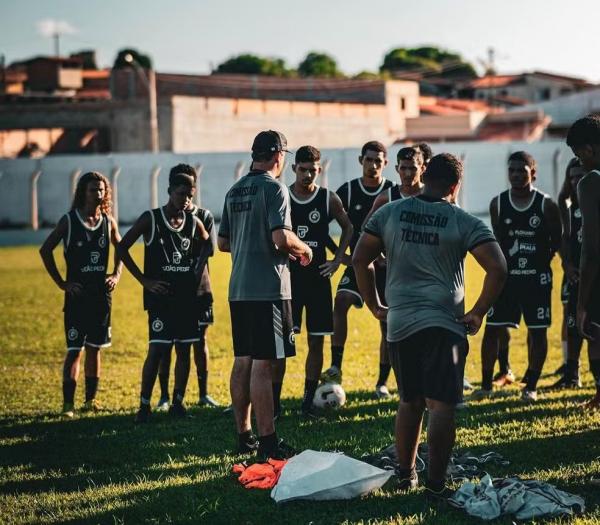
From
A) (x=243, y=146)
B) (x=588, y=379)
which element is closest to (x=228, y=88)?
(x=243, y=146)

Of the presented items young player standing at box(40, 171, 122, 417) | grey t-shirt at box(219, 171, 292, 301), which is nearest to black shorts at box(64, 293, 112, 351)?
young player standing at box(40, 171, 122, 417)

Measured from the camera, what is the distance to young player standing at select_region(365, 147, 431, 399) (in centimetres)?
970

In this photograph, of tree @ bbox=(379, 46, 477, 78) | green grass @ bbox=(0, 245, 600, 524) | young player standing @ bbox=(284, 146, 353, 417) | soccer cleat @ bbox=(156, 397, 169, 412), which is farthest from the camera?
tree @ bbox=(379, 46, 477, 78)

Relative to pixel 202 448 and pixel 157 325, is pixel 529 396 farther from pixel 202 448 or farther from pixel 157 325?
pixel 157 325

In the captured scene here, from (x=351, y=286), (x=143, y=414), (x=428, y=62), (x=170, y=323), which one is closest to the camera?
(x=143, y=414)

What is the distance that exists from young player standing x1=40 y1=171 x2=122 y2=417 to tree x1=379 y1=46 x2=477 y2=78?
99636mm

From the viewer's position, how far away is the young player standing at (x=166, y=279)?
970 cm

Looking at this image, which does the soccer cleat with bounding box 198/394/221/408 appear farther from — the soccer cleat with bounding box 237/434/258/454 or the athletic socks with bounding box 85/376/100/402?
the soccer cleat with bounding box 237/434/258/454

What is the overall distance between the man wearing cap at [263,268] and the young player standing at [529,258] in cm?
324

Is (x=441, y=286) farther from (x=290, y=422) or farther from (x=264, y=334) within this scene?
(x=290, y=422)

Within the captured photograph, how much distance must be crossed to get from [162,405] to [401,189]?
3390mm

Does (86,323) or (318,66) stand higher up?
(318,66)

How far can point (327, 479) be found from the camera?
6.47m

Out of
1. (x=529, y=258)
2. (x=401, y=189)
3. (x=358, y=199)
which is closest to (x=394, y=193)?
(x=401, y=189)
